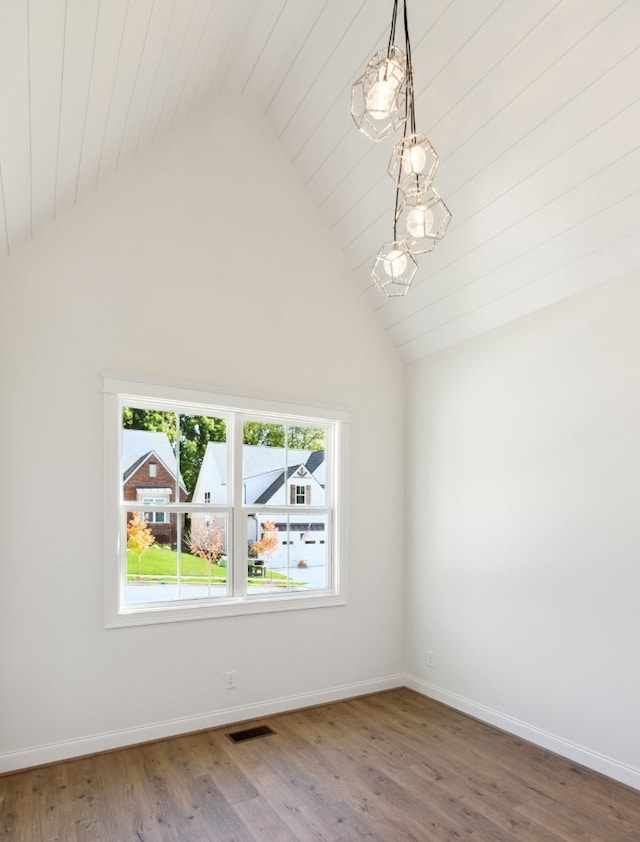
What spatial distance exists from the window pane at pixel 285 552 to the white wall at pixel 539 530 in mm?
Result: 822

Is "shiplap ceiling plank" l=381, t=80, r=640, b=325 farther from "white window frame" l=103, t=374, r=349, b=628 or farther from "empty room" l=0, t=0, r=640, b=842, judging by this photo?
"white window frame" l=103, t=374, r=349, b=628

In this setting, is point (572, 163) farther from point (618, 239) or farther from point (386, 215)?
point (386, 215)

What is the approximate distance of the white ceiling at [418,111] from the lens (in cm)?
216

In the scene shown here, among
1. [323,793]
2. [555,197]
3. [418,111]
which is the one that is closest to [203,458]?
[323,793]

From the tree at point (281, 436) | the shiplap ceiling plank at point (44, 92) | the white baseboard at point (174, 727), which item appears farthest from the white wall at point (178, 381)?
the shiplap ceiling plank at point (44, 92)

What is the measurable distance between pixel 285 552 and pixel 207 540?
0.64 metres

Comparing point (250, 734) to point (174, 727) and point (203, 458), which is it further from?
point (203, 458)

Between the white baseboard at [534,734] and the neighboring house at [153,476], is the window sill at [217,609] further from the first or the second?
the white baseboard at [534,734]

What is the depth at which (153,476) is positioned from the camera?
364 centimetres

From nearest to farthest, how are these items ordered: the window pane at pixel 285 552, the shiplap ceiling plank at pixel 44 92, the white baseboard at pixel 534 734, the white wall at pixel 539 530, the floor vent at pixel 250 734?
the shiplap ceiling plank at pixel 44 92 → the white baseboard at pixel 534 734 → the white wall at pixel 539 530 → the floor vent at pixel 250 734 → the window pane at pixel 285 552

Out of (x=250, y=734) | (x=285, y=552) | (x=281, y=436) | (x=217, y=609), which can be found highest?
(x=281, y=436)

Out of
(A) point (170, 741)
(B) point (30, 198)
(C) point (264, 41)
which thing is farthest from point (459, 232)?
(A) point (170, 741)

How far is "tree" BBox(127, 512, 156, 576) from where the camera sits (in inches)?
140

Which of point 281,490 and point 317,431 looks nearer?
point 281,490
